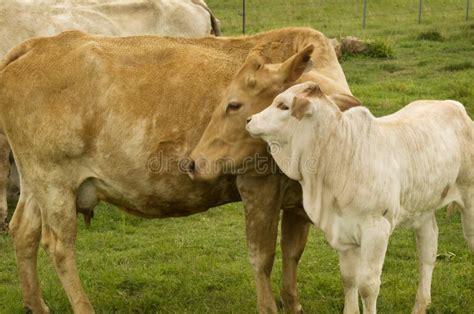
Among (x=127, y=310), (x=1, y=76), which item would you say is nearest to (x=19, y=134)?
(x=1, y=76)

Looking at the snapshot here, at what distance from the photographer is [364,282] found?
5.06 metres

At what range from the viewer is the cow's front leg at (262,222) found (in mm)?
5699

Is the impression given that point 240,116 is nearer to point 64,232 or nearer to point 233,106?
point 233,106

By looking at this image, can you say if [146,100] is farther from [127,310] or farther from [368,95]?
[368,95]

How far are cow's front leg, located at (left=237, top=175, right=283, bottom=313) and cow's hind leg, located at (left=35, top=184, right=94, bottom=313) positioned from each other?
45.1 inches

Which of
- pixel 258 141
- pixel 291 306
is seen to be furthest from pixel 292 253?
pixel 258 141

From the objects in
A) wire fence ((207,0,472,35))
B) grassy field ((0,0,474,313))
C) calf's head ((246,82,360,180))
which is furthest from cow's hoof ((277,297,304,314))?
wire fence ((207,0,472,35))

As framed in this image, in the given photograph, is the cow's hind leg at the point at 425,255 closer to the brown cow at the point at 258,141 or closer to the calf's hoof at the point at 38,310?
the brown cow at the point at 258,141

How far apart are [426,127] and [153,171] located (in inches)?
68.6

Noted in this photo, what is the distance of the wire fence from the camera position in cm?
1973

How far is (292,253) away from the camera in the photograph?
20.4 feet

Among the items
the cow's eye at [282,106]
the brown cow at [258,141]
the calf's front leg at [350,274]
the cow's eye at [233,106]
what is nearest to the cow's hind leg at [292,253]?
the brown cow at [258,141]

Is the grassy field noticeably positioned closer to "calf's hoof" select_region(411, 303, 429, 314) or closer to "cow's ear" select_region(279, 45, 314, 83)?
"calf's hoof" select_region(411, 303, 429, 314)

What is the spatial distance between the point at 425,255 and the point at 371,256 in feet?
2.82
